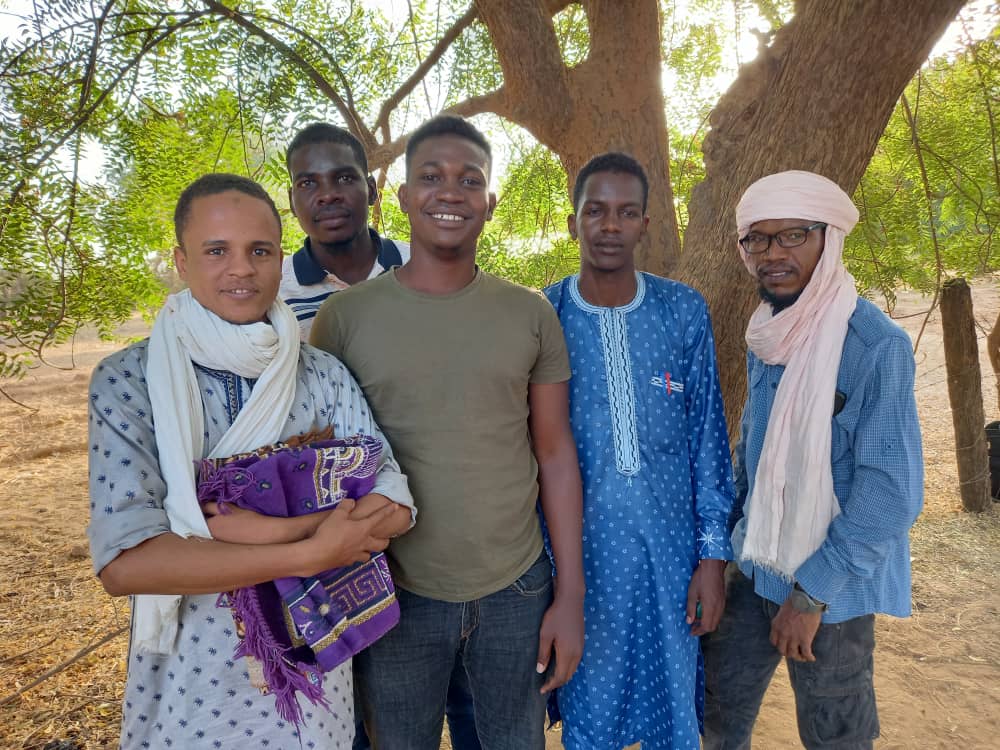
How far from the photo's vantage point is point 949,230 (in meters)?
4.48

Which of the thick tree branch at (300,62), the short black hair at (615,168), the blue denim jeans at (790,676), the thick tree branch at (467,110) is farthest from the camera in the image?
the thick tree branch at (467,110)

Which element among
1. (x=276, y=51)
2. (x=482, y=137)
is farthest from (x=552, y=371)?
(x=276, y=51)

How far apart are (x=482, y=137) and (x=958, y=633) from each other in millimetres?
3915

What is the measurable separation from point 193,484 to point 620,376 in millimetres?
1203

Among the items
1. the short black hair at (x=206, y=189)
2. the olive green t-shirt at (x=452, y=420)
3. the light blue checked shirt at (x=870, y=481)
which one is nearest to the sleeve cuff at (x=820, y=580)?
the light blue checked shirt at (x=870, y=481)

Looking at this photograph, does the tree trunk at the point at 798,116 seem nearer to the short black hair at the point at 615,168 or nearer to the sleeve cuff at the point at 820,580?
the short black hair at the point at 615,168

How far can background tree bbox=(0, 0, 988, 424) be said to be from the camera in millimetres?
2236

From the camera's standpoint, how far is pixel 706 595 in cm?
186

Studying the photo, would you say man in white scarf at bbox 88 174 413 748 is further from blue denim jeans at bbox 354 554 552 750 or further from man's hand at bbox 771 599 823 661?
man's hand at bbox 771 599 823 661

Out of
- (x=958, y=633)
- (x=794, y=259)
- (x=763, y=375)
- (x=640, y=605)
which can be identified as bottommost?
(x=958, y=633)

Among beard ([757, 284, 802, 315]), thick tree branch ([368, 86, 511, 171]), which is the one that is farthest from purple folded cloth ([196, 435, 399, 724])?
thick tree branch ([368, 86, 511, 171])

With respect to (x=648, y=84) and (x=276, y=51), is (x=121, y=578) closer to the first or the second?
(x=276, y=51)

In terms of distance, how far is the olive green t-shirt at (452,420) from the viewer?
157 cm

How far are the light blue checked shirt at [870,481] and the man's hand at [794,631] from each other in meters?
0.04
